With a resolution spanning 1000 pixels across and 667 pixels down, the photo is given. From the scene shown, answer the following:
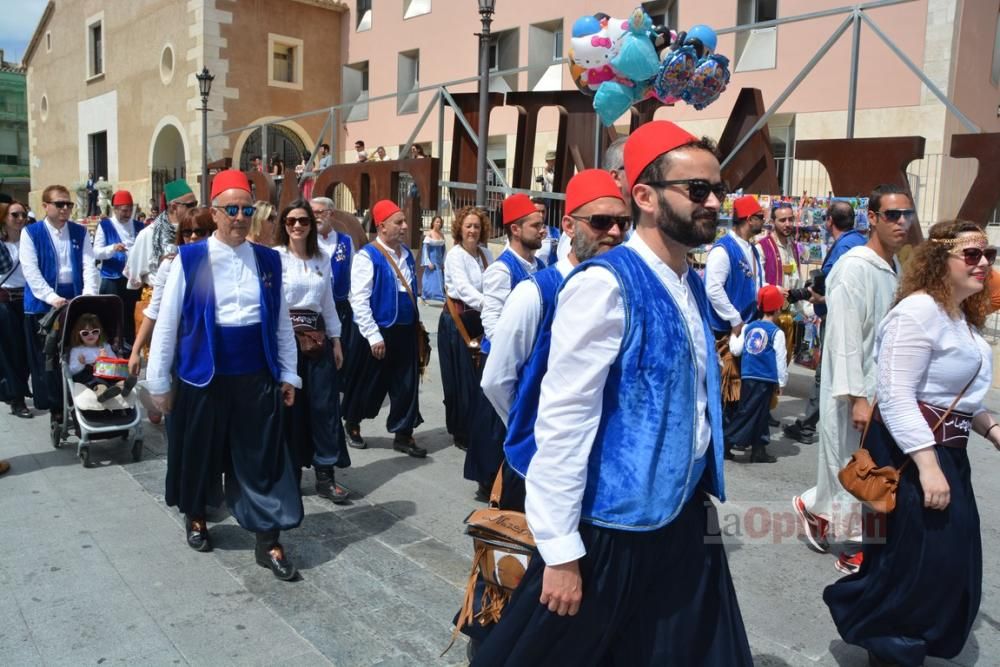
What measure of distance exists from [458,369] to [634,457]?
4.19 metres

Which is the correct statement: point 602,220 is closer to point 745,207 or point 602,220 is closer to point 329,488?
point 329,488

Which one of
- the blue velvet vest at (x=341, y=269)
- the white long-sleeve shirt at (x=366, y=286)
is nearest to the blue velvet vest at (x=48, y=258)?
the blue velvet vest at (x=341, y=269)

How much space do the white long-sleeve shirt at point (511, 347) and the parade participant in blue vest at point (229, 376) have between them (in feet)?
4.60

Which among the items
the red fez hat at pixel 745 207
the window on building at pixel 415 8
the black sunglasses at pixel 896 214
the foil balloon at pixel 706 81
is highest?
the window on building at pixel 415 8

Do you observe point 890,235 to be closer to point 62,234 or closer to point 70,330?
point 70,330

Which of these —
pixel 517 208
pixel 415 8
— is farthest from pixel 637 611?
pixel 415 8

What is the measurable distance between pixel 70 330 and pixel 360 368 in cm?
217

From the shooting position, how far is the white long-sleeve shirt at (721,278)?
6613 mm

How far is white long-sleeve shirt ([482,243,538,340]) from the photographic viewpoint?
522 cm

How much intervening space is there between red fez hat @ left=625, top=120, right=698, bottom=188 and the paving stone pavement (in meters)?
2.11

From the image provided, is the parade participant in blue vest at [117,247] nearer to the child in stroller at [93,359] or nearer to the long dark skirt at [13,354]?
the long dark skirt at [13,354]

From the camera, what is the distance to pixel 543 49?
22359mm

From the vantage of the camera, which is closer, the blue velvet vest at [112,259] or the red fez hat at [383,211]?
the red fez hat at [383,211]

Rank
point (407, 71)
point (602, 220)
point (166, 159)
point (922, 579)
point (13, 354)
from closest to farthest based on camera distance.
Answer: point (922, 579), point (602, 220), point (13, 354), point (407, 71), point (166, 159)
